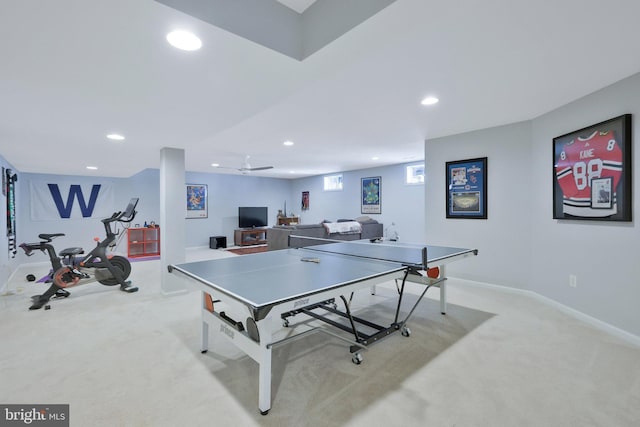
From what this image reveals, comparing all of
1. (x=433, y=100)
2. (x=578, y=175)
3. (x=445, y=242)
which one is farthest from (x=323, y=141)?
(x=578, y=175)

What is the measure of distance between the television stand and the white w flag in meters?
3.46

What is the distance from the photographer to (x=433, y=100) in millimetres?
3098

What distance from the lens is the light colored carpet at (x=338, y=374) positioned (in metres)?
1.69

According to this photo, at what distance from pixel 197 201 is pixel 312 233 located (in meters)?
4.32

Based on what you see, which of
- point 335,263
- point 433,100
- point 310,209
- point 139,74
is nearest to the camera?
point 139,74

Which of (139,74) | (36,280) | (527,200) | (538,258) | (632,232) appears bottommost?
(36,280)

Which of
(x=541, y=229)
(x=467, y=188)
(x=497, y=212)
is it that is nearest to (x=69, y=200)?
(x=467, y=188)

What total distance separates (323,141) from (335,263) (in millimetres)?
3071

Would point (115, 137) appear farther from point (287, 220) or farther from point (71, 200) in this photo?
point (287, 220)

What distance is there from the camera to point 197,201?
8.97 m

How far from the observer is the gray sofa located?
657 cm

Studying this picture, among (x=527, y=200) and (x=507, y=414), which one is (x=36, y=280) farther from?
(x=527, y=200)

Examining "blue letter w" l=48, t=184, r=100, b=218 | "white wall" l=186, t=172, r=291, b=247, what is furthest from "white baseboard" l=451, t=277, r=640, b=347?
"blue letter w" l=48, t=184, r=100, b=218

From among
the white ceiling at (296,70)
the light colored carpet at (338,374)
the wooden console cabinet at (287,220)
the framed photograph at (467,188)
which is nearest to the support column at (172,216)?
the white ceiling at (296,70)
